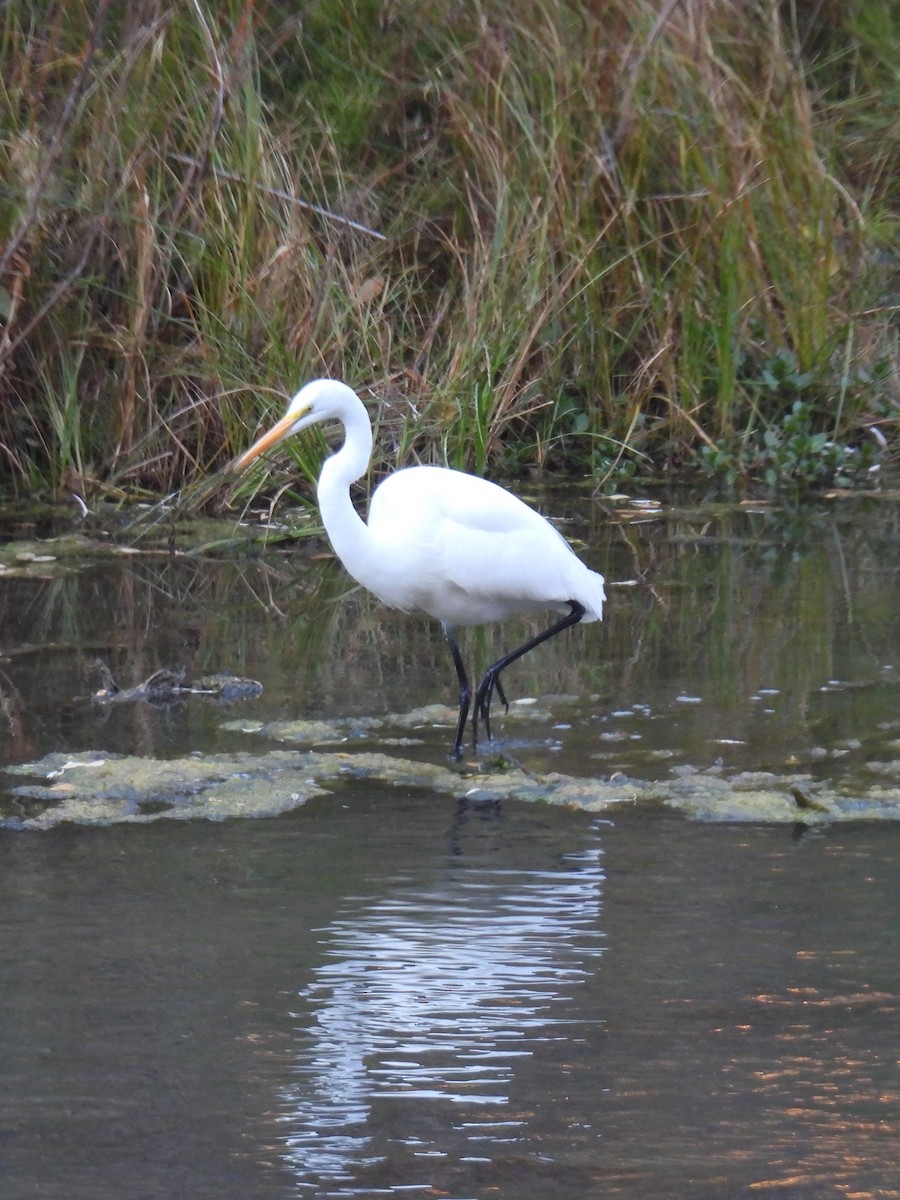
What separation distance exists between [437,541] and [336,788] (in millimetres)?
855

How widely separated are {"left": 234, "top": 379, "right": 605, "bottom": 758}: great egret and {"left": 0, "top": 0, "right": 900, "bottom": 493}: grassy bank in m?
2.19

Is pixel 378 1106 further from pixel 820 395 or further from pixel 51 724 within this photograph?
pixel 820 395

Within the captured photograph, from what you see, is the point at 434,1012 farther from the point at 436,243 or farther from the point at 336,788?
the point at 436,243

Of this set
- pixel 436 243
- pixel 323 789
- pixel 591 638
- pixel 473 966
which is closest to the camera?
pixel 473 966

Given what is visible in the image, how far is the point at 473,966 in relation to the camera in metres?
2.64

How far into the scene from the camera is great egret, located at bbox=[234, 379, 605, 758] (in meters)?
4.23

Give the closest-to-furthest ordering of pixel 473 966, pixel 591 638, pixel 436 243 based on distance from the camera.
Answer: pixel 473 966
pixel 591 638
pixel 436 243

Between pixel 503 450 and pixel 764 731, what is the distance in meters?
3.64

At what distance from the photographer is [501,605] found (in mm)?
4480

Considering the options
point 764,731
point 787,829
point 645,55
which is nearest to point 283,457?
point 645,55

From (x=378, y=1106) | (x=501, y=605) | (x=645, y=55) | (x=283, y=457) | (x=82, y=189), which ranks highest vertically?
(x=645, y=55)

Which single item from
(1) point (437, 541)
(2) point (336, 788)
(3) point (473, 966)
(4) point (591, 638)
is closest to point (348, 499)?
(1) point (437, 541)

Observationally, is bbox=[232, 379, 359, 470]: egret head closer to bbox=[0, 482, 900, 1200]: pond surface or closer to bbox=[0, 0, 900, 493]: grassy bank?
bbox=[0, 482, 900, 1200]: pond surface

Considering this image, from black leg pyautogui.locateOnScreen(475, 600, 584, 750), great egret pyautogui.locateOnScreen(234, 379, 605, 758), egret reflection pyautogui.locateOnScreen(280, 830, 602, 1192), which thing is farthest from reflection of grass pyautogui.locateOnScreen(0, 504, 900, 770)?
egret reflection pyautogui.locateOnScreen(280, 830, 602, 1192)
